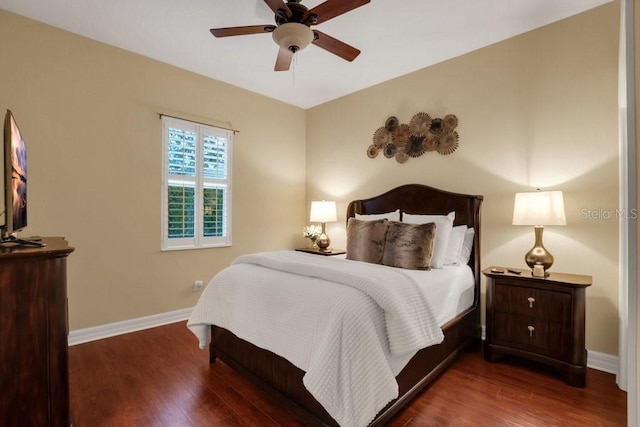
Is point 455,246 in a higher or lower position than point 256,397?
higher

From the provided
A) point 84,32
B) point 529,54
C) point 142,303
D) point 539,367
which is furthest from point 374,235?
point 84,32

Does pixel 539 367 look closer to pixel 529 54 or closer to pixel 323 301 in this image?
pixel 323 301

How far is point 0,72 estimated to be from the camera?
2559 mm

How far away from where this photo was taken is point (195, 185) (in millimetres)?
3695

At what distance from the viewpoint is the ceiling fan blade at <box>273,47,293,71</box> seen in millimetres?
2447

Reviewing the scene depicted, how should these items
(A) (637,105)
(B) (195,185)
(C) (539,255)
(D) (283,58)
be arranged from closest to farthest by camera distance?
(A) (637,105), (C) (539,255), (D) (283,58), (B) (195,185)

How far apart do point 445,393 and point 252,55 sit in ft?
11.5

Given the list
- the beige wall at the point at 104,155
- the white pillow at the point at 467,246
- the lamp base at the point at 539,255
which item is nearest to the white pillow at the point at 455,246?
the white pillow at the point at 467,246

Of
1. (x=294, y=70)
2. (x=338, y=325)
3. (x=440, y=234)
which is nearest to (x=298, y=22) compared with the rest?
(x=294, y=70)

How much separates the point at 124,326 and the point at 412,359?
9.39 feet

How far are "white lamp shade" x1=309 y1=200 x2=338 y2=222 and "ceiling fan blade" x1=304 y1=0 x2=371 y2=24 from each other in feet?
7.95

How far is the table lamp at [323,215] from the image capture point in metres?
4.14

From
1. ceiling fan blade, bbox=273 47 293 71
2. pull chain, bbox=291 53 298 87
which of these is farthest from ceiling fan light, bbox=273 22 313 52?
pull chain, bbox=291 53 298 87

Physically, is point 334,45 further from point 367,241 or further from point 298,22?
point 367,241
